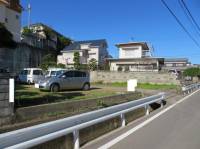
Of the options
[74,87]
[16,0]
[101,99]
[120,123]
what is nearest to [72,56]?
[16,0]

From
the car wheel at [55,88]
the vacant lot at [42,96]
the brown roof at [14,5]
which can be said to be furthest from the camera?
the brown roof at [14,5]

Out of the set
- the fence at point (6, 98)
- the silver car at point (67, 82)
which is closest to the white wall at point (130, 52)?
the silver car at point (67, 82)

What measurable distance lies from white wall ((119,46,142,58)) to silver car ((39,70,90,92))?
132ft

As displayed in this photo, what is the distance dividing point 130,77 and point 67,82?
24994 millimetres

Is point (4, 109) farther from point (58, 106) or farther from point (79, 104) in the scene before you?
point (79, 104)

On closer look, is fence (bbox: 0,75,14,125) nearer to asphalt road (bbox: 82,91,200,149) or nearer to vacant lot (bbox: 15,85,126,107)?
vacant lot (bbox: 15,85,126,107)

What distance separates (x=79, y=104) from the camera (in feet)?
42.9

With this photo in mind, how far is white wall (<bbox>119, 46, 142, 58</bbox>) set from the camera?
64.2 metres

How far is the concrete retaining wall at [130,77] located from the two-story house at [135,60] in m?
8.82

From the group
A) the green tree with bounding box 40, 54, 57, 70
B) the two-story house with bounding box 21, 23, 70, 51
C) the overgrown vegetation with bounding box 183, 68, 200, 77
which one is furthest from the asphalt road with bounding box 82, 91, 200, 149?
the overgrown vegetation with bounding box 183, 68, 200, 77

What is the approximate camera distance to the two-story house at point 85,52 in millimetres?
61125

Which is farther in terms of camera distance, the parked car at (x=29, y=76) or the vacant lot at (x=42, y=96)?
the parked car at (x=29, y=76)

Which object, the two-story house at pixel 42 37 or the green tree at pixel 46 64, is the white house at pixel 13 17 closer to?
the two-story house at pixel 42 37

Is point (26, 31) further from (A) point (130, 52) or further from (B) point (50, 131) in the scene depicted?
(B) point (50, 131)
